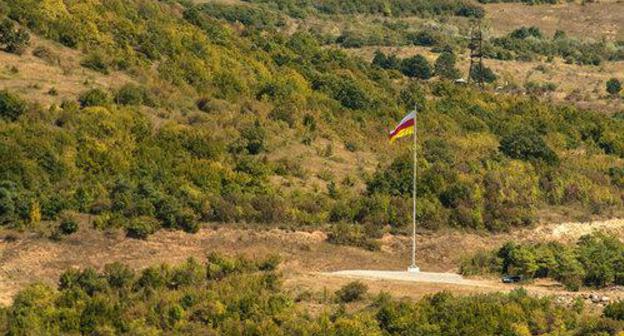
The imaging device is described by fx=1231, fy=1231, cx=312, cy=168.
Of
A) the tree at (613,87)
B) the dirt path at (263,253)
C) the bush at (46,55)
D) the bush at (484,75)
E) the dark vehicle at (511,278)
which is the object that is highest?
the bush at (46,55)

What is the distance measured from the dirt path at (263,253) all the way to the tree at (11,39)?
56.4 feet

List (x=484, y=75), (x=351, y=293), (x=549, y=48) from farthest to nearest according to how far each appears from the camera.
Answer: (x=549, y=48) < (x=484, y=75) < (x=351, y=293)

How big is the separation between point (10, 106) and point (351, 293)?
20073 millimetres

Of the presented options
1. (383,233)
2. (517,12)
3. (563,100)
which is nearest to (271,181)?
(383,233)

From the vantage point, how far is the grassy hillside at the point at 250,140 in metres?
49.5

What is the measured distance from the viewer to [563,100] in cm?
9275

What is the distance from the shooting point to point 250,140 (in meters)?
56.9

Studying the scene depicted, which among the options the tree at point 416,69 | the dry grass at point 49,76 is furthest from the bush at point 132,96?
the tree at point 416,69

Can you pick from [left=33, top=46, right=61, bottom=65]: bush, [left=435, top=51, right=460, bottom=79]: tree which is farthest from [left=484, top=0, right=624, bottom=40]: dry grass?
[left=33, top=46, right=61, bottom=65]: bush

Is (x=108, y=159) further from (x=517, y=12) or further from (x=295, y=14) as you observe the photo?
(x=517, y=12)

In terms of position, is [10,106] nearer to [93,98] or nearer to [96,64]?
[93,98]

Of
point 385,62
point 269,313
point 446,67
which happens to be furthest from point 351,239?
point 446,67

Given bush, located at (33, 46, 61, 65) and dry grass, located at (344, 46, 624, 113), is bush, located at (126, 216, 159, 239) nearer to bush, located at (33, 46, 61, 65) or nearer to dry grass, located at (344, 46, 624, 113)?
bush, located at (33, 46, 61, 65)

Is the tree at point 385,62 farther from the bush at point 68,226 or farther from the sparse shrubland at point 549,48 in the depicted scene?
the bush at point 68,226
